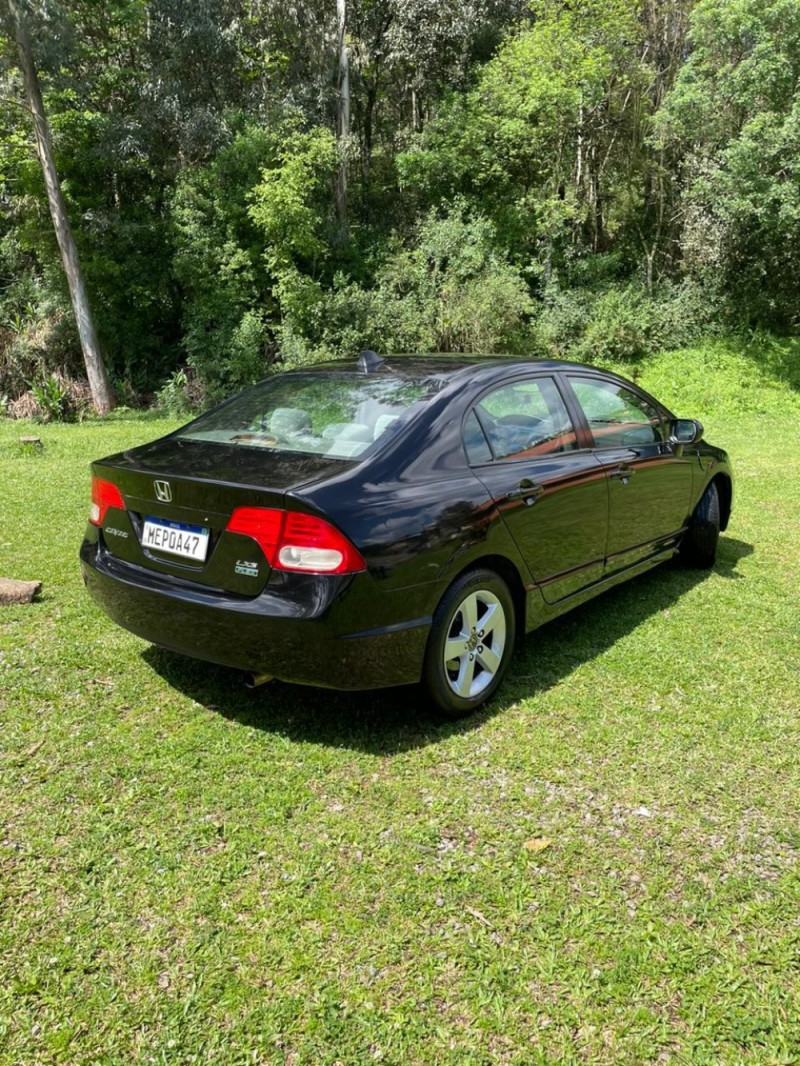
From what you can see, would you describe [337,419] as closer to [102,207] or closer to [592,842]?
[592,842]

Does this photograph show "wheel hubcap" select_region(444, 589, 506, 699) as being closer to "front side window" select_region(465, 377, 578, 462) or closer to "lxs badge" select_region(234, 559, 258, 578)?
"front side window" select_region(465, 377, 578, 462)

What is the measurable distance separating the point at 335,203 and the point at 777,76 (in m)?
11.3

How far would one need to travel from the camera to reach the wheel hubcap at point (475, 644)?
119 inches

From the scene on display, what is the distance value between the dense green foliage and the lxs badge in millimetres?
13961

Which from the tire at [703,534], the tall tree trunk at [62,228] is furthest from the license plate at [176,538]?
the tall tree trunk at [62,228]

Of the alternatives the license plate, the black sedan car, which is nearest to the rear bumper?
the black sedan car

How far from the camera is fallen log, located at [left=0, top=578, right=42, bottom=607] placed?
4.19 m

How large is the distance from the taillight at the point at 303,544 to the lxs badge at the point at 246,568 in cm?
7

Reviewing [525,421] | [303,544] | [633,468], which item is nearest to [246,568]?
[303,544]

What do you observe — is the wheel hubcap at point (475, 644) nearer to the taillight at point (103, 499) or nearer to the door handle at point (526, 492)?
the door handle at point (526, 492)

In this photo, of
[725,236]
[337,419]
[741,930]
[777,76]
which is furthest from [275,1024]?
[725,236]

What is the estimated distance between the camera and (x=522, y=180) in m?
20.7

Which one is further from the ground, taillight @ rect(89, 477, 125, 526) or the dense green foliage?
the dense green foliage

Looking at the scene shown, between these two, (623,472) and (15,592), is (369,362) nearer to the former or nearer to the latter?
(623,472)
